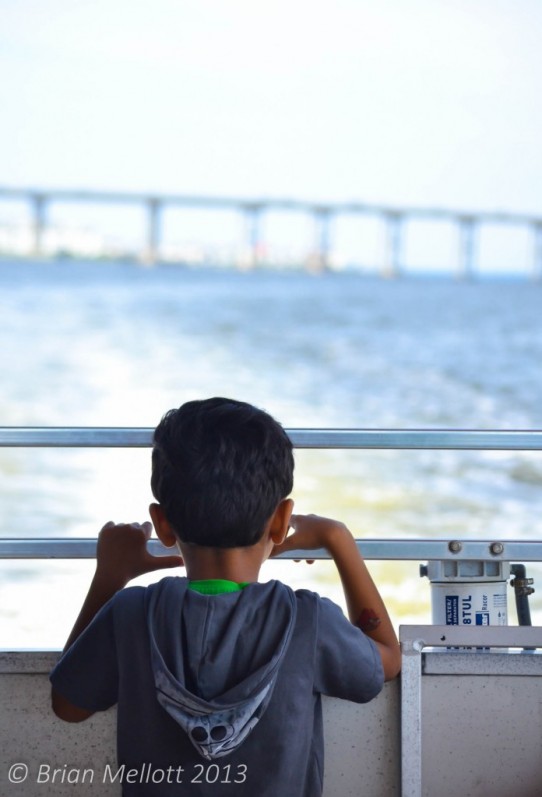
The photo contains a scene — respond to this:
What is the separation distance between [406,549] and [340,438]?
0.66 feet

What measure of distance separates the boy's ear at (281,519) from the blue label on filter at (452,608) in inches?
20.6

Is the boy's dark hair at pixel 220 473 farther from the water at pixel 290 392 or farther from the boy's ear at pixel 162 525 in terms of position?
the water at pixel 290 392

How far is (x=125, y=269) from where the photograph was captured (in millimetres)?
59969

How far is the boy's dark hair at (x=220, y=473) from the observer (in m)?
1.23

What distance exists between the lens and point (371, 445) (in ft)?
5.51

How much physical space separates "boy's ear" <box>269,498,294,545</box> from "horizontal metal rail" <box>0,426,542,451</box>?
39cm

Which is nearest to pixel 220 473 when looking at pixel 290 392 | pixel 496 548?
pixel 496 548

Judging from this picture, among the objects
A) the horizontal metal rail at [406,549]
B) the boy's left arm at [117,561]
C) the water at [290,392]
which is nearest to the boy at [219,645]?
the boy's left arm at [117,561]

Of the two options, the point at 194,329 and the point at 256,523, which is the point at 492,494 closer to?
the point at 256,523

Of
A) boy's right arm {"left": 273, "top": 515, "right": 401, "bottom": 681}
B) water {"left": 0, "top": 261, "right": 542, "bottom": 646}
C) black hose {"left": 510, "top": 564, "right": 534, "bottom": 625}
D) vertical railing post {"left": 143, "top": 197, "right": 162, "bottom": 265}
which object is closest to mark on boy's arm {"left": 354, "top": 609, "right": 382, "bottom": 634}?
boy's right arm {"left": 273, "top": 515, "right": 401, "bottom": 681}

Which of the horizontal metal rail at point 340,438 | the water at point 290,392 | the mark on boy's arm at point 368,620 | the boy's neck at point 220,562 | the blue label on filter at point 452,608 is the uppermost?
the horizontal metal rail at point 340,438

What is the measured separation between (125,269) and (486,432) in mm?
59339

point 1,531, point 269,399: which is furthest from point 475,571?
point 269,399

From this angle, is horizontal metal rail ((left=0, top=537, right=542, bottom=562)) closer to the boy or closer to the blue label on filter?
the blue label on filter
